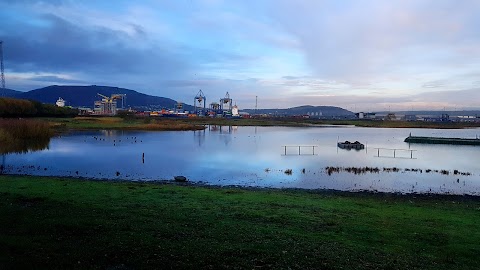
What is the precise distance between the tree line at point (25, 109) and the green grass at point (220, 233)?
64.5 meters

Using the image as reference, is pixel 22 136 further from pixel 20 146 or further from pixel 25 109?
pixel 25 109

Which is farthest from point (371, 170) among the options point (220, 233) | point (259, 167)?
point (220, 233)

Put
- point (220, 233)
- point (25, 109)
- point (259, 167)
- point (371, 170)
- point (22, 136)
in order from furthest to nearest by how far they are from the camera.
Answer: point (25, 109), point (22, 136), point (259, 167), point (371, 170), point (220, 233)

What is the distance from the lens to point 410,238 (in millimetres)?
10047

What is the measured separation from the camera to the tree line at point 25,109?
70.7 meters

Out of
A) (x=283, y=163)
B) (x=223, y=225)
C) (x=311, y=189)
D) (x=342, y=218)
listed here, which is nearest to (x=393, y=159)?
(x=283, y=163)

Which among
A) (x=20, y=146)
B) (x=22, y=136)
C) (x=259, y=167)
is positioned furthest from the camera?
(x=22, y=136)

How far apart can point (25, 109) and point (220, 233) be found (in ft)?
264

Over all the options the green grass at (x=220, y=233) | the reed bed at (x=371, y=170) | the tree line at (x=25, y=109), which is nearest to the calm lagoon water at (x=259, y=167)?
the reed bed at (x=371, y=170)

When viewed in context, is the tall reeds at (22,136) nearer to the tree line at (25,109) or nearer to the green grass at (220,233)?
the tree line at (25,109)

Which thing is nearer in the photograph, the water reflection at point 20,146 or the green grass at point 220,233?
the green grass at point 220,233

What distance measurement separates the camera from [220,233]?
9555 millimetres

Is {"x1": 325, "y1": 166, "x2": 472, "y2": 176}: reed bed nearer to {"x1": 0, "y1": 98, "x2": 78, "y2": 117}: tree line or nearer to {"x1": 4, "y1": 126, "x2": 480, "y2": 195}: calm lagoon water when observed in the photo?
{"x1": 4, "y1": 126, "x2": 480, "y2": 195}: calm lagoon water

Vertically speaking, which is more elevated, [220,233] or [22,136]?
[22,136]
